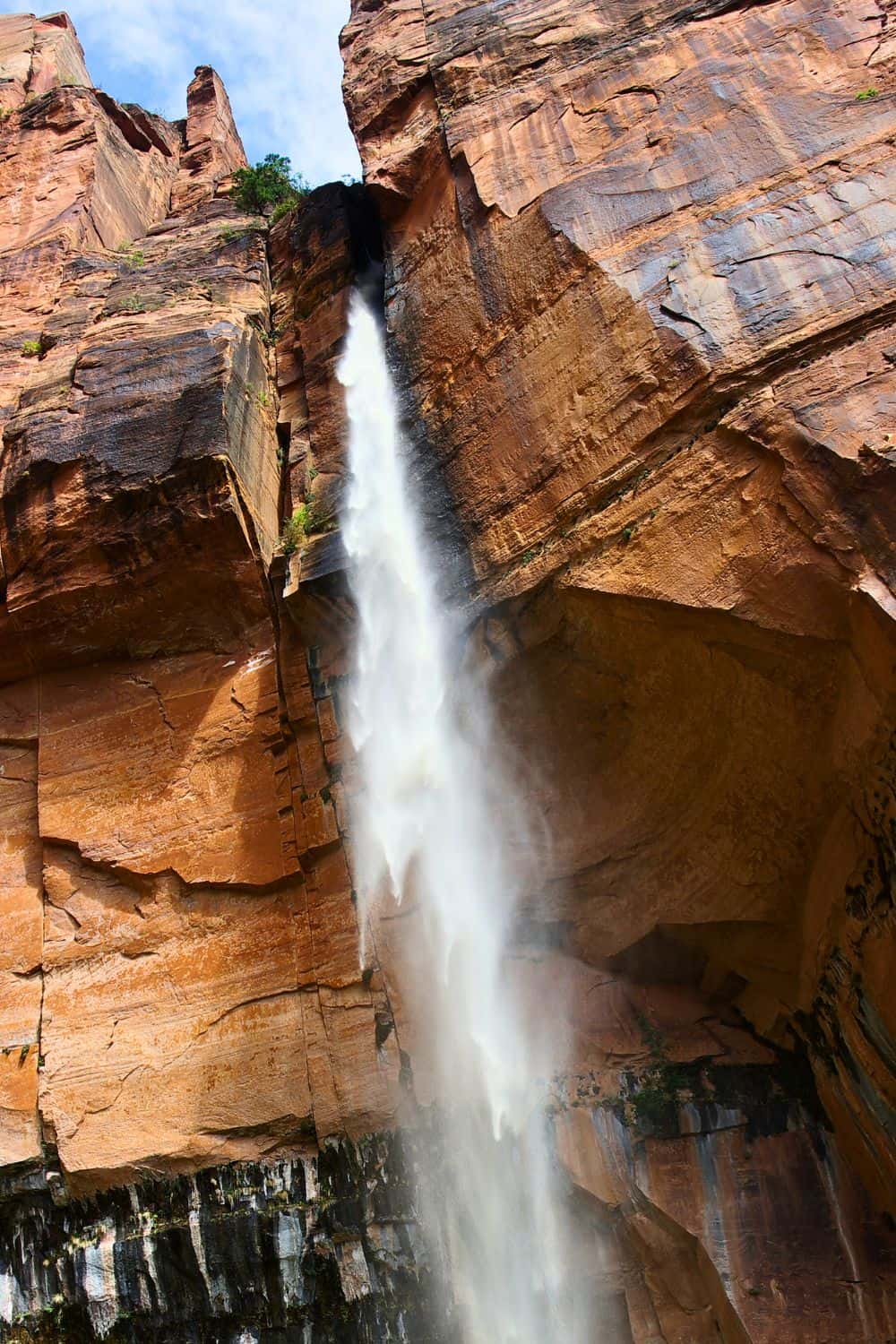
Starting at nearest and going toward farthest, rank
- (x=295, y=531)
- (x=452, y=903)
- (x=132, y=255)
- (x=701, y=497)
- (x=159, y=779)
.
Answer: (x=701, y=497) < (x=452, y=903) < (x=159, y=779) < (x=295, y=531) < (x=132, y=255)

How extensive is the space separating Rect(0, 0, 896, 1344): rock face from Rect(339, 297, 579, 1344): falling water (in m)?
0.27

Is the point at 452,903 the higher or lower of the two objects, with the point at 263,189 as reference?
lower

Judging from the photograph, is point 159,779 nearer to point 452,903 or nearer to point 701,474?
point 452,903

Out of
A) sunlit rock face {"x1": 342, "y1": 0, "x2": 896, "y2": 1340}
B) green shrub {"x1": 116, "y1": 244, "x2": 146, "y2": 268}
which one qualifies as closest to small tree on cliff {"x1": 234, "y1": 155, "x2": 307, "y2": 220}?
green shrub {"x1": 116, "y1": 244, "x2": 146, "y2": 268}

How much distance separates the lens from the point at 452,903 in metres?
9.23

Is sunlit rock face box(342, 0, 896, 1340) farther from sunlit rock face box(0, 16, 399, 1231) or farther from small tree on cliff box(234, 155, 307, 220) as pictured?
small tree on cliff box(234, 155, 307, 220)

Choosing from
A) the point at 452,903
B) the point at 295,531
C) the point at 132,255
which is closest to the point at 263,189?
the point at 132,255

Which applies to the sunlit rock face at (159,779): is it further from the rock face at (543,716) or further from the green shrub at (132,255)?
the green shrub at (132,255)

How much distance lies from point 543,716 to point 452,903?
1905 mm

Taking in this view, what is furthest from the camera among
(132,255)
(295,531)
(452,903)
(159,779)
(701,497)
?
(132,255)

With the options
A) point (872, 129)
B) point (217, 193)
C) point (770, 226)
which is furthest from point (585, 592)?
point (217, 193)

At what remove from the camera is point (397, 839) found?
9430mm

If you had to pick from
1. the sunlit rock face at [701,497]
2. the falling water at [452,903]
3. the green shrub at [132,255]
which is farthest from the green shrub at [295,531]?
the green shrub at [132,255]

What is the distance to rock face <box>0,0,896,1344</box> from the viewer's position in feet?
24.8
